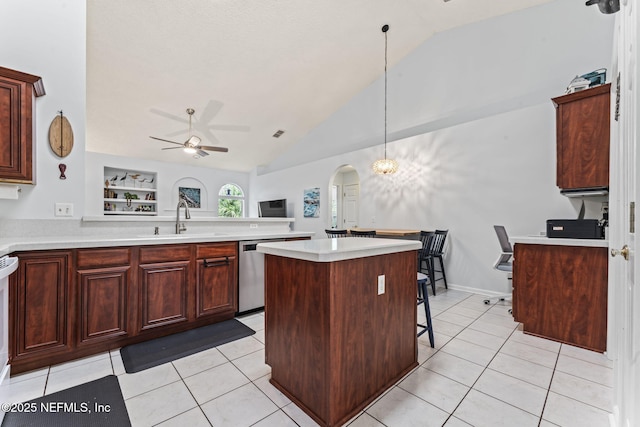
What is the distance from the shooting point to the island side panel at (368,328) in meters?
1.41

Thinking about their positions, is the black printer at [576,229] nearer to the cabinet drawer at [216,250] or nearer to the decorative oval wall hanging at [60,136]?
the cabinet drawer at [216,250]

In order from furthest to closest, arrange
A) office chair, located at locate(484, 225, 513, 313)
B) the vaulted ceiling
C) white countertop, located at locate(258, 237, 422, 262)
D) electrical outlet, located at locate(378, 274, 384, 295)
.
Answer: the vaulted ceiling → office chair, located at locate(484, 225, 513, 313) → electrical outlet, located at locate(378, 274, 384, 295) → white countertop, located at locate(258, 237, 422, 262)

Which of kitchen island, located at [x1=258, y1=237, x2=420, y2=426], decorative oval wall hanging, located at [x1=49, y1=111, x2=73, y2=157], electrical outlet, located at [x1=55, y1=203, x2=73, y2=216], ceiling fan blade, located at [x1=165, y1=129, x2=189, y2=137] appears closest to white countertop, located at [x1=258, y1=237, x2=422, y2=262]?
kitchen island, located at [x1=258, y1=237, x2=420, y2=426]

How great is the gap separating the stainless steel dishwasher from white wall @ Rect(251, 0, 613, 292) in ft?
9.60

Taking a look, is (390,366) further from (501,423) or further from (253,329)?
(253,329)

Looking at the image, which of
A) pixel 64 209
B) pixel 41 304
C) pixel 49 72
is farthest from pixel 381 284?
pixel 49 72

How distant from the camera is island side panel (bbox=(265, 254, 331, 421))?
140cm

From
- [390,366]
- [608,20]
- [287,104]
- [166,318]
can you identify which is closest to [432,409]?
[390,366]

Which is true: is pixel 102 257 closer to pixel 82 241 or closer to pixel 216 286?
pixel 82 241

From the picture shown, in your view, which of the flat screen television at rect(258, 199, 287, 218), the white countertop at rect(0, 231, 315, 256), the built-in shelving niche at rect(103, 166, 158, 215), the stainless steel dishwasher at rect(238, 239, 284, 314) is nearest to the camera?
the white countertop at rect(0, 231, 315, 256)

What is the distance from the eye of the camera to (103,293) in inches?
82.0

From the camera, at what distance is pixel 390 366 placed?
68.5 inches

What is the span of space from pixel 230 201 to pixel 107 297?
6.71 meters

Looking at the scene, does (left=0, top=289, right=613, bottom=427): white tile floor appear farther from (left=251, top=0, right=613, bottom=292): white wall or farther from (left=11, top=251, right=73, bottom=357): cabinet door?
(left=251, top=0, right=613, bottom=292): white wall
